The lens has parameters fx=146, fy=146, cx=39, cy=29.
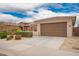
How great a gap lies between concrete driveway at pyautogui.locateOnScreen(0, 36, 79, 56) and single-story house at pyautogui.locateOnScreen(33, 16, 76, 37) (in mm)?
166

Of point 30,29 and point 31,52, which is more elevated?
point 30,29

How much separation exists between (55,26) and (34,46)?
94cm

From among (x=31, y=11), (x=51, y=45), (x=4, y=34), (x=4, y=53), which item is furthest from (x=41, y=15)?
(x=4, y=53)

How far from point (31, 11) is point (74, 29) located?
1448 millimetres

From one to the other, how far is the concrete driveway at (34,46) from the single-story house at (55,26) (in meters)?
0.17

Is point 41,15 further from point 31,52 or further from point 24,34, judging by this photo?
point 31,52

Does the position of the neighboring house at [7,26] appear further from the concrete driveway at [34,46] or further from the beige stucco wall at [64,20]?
the beige stucco wall at [64,20]

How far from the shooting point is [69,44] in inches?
175

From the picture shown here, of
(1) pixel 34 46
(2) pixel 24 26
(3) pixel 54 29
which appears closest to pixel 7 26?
(2) pixel 24 26

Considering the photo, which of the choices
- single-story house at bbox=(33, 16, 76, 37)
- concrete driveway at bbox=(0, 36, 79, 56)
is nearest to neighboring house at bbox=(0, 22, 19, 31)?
concrete driveway at bbox=(0, 36, 79, 56)

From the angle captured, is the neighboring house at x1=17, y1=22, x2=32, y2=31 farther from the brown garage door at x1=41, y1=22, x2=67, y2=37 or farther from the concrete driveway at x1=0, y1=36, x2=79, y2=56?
the brown garage door at x1=41, y1=22, x2=67, y2=37

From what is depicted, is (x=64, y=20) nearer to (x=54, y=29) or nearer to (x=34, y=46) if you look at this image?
(x=54, y=29)

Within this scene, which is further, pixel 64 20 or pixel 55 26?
pixel 55 26

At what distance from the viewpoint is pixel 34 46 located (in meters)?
4.60
